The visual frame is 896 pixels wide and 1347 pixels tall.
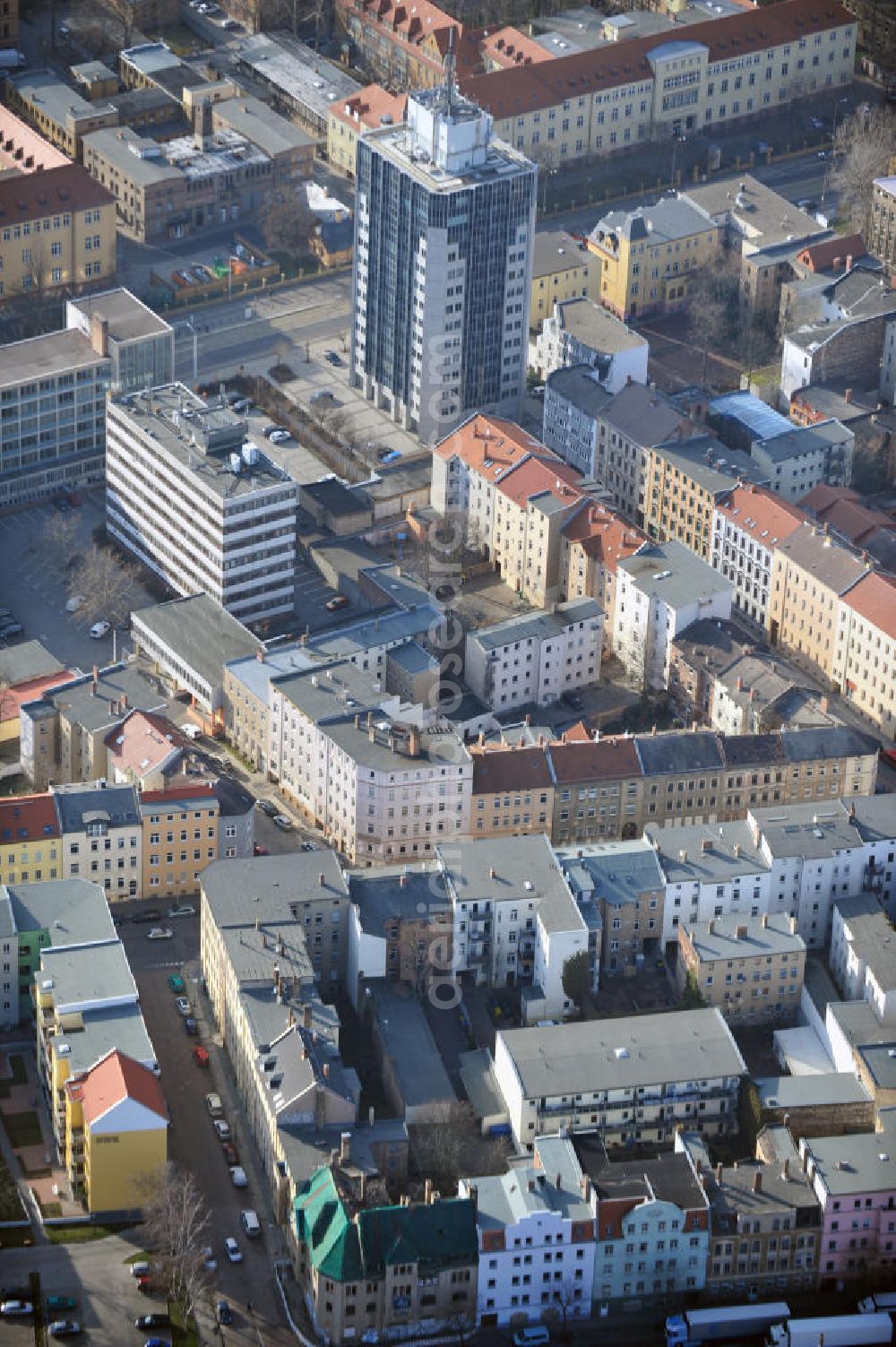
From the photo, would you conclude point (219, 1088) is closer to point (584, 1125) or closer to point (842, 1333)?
point (584, 1125)

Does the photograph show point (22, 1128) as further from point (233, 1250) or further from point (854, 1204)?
point (854, 1204)

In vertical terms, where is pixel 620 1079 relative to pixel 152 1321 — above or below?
above

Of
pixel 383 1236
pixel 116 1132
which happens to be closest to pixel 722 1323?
pixel 383 1236

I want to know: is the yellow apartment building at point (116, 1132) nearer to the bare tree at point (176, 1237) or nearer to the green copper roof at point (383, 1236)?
the bare tree at point (176, 1237)

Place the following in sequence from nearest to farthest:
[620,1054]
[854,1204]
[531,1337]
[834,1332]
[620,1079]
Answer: [834,1332] → [531,1337] → [854,1204] → [620,1079] → [620,1054]

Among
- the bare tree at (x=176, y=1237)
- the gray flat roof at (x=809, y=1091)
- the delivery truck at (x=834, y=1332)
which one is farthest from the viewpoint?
Result: the gray flat roof at (x=809, y=1091)

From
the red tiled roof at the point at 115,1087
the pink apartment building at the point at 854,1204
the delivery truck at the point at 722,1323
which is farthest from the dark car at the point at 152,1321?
the pink apartment building at the point at 854,1204

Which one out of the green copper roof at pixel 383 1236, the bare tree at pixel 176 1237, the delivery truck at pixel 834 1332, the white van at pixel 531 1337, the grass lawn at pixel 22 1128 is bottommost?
the white van at pixel 531 1337
